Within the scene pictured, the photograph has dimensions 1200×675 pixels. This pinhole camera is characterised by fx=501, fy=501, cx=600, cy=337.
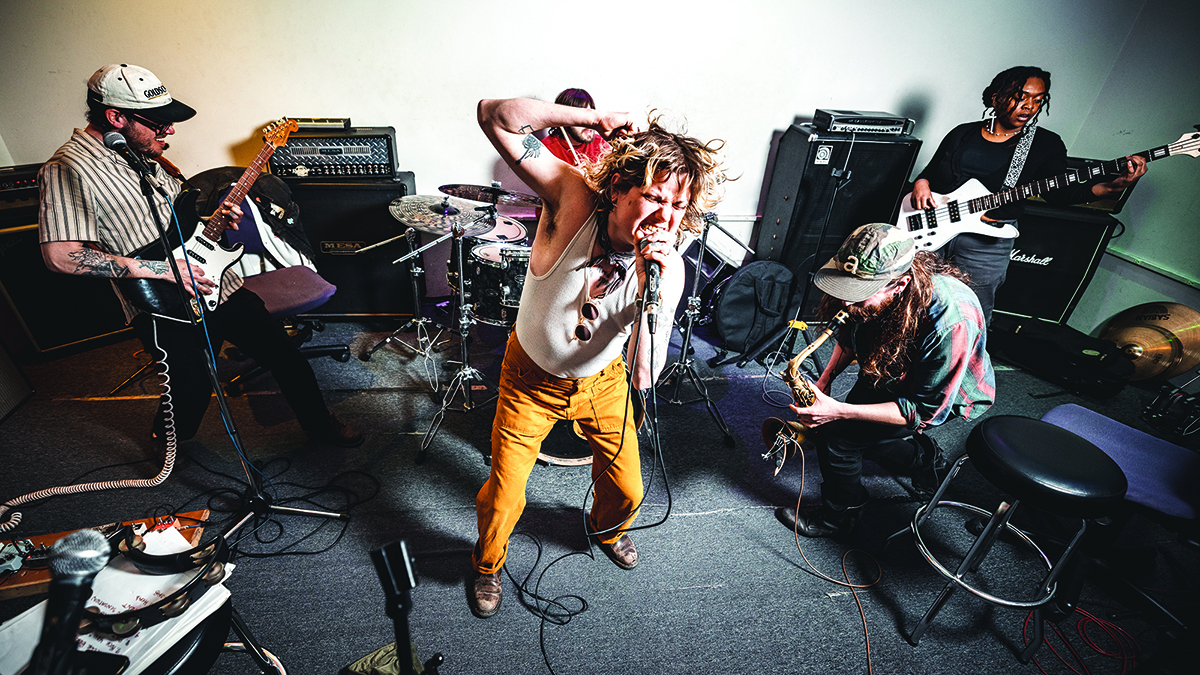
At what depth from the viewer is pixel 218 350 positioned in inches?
92.8

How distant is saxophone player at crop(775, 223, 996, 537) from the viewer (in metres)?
1.76

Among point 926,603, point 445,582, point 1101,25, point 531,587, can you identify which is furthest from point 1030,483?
point 1101,25

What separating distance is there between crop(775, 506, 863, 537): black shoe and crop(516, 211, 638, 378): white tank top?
1306 mm

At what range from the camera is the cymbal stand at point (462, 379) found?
251cm

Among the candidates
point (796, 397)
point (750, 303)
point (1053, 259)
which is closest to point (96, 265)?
point (796, 397)

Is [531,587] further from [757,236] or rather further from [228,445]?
[757,236]

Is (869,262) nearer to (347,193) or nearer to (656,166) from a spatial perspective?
(656,166)

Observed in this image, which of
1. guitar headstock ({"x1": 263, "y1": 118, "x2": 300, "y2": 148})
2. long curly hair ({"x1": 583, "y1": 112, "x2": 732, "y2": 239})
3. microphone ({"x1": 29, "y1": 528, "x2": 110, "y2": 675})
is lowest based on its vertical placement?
microphone ({"x1": 29, "y1": 528, "x2": 110, "y2": 675})

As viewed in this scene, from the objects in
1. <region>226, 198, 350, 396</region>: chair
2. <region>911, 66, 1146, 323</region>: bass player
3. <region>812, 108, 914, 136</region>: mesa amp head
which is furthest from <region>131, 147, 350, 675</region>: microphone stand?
<region>911, 66, 1146, 323</region>: bass player

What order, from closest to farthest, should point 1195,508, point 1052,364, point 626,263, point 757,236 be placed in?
point 626,263 < point 1195,508 < point 1052,364 < point 757,236

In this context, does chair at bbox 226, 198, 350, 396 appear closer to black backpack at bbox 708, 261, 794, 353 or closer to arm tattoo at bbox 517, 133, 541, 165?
arm tattoo at bbox 517, 133, 541, 165

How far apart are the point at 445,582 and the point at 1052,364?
13.7ft

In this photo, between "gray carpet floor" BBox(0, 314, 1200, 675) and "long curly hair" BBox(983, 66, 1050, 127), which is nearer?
"gray carpet floor" BBox(0, 314, 1200, 675)

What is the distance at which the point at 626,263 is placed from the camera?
1.44 metres
